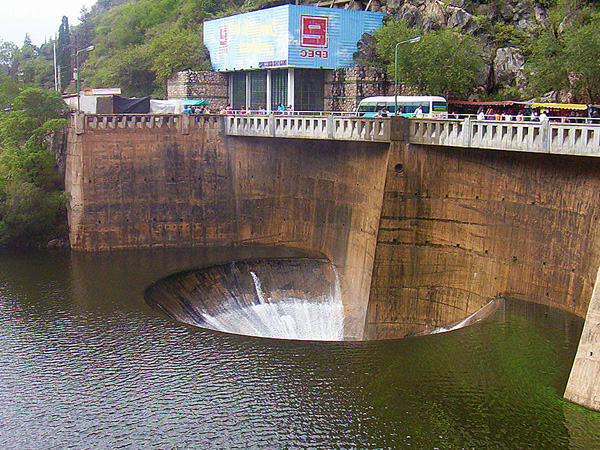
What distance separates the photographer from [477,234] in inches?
1638

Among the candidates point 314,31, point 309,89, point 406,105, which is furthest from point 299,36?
point 406,105

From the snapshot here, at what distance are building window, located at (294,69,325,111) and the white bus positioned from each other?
1230 centimetres

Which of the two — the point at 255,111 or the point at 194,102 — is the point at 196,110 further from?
the point at 255,111

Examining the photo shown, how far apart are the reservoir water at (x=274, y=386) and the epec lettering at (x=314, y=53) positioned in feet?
100

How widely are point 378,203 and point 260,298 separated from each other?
34.0 ft

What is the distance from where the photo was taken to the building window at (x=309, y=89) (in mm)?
66250

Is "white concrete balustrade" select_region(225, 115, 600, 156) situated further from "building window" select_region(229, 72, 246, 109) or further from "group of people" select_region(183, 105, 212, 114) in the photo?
"building window" select_region(229, 72, 246, 109)

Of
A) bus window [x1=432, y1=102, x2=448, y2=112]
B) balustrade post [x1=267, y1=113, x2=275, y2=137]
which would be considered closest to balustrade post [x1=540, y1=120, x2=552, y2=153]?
bus window [x1=432, y1=102, x2=448, y2=112]

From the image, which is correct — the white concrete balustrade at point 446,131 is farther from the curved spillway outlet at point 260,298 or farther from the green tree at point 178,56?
the green tree at point 178,56

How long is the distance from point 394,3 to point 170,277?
3519 cm

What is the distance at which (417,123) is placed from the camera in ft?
142

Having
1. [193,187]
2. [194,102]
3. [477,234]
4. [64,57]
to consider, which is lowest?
[477,234]

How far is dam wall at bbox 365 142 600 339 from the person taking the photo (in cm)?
3656

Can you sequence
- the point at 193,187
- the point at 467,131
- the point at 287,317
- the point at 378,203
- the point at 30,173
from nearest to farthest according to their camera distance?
1. the point at 467,131
2. the point at 378,203
3. the point at 287,317
4. the point at 193,187
5. the point at 30,173
